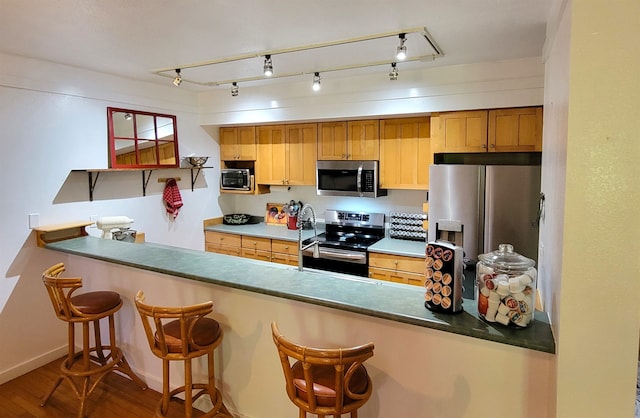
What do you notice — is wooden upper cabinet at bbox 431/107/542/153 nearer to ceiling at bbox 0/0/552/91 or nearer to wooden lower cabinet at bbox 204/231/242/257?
ceiling at bbox 0/0/552/91

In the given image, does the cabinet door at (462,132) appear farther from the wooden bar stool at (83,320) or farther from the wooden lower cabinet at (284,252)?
the wooden bar stool at (83,320)

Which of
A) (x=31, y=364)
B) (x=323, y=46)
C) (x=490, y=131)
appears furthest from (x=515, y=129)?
(x=31, y=364)

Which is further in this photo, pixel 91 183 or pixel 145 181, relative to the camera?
pixel 145 181

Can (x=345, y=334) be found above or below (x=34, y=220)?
below

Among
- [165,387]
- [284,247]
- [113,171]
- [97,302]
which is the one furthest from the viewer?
[284,247]

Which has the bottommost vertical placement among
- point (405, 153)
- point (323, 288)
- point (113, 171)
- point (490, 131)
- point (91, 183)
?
point (323, 288)

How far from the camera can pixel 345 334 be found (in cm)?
194

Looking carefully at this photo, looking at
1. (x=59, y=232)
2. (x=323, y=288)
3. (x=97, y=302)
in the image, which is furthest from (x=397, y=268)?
(x=59, y=232)

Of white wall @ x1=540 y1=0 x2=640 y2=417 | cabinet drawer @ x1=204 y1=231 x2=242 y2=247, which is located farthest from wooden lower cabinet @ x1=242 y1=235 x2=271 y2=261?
white wall @ x1=540 y1=0 x2=640 y2=417

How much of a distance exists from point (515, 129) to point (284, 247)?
2568 mm

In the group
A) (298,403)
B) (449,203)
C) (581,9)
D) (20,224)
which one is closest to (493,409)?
(298,403)

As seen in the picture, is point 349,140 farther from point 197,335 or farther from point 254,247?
point 197,335

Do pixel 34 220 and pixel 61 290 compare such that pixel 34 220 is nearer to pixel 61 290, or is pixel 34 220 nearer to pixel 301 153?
pixel 61 290

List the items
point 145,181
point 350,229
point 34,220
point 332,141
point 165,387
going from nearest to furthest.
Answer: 1. point 165,387
2. point 34,220
3. point 145,181
4. point 332,141
5. point 350,229
